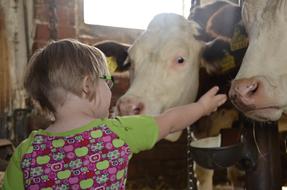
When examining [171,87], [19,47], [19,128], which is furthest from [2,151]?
[171,87]

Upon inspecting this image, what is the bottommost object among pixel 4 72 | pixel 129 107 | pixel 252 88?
pixel 4 72

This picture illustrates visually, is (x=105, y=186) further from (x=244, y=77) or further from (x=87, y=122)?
(x=244, y=77)

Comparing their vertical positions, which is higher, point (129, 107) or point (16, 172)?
point (16, 172)

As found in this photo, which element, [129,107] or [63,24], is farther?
[63,24]

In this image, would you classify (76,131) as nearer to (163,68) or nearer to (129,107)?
(129,107)

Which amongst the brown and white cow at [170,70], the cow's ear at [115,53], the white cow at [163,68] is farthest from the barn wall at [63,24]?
the white cow at [163,68]

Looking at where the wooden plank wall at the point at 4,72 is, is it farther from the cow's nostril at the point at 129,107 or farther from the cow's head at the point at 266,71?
the cow's head at the point at 266,71

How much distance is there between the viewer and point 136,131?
109 cm

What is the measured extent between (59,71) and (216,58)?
1549 millimetres

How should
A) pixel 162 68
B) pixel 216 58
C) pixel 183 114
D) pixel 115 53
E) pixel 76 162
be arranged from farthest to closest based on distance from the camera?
pixel 115 53
pixel 216 58
pixel 162 68
pixel 183 114
pixel 76 162

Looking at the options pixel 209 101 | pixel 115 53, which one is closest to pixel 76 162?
pixel 209 101

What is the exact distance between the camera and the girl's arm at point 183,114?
113 cm

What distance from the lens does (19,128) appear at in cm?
307

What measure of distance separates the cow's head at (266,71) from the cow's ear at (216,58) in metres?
0.45
